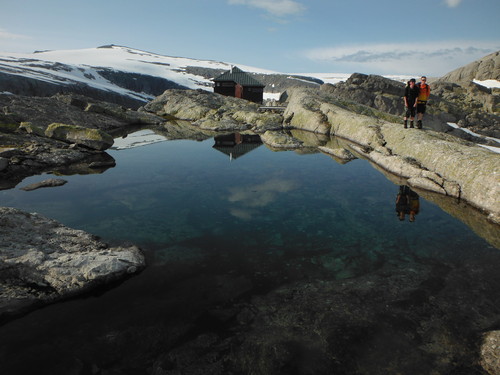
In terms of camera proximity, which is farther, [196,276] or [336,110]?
[336,110]

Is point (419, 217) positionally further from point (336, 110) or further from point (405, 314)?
point (336, 110)

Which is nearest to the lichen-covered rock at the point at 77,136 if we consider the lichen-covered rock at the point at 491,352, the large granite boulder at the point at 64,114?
the large granite boulder at the point at 64,114

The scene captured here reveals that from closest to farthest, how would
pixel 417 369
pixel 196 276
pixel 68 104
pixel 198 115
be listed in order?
pixel 417 369, pixel 196 276, pixel 68 104, pixel 198 115

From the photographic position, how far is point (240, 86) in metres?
63.6

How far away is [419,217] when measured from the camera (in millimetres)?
10812

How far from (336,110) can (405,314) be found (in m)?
28.3

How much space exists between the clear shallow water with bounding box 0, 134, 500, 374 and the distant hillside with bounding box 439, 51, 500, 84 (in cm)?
11275

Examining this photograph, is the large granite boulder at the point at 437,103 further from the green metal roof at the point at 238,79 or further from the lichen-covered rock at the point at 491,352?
the lichen-covered rock at the point at 491,352

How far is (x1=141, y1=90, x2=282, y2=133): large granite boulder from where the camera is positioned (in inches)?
1368

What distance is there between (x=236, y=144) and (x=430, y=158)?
15.1 m

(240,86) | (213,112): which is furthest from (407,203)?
(240,86)

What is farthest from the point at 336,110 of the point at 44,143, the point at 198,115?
the point at 44,143

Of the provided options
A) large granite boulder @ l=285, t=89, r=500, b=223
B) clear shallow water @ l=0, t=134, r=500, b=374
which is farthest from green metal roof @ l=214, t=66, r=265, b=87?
clear shallow water @ l=0, t=134, r=500, b=374

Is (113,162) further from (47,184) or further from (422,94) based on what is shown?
(422,94)
